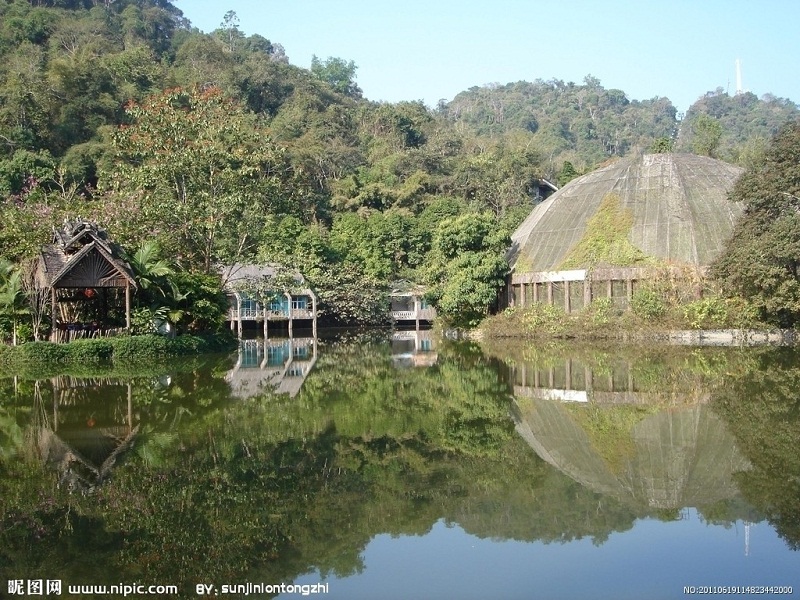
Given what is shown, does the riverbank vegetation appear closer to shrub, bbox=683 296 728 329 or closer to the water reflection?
shrub, bbox=683 296 728 329

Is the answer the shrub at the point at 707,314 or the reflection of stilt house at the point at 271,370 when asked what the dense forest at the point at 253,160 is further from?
the shrub at the point at 707,314

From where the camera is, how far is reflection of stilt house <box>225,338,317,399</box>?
19.5m

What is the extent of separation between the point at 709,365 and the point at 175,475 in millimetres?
17609

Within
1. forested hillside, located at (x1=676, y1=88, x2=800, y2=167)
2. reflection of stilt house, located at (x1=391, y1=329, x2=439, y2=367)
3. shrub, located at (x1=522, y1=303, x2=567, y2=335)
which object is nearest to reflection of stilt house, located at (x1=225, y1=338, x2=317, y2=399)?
reflection of stilt house, located at (x1=391, y1=329, x2=439, y2=367)

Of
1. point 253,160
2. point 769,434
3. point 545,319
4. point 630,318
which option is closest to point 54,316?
point 253,160

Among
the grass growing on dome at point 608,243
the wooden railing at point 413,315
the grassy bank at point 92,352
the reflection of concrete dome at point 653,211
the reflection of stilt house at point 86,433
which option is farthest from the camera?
the wooden railing at point 413,315

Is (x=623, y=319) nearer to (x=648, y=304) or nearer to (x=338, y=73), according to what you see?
(x=648, y=304)

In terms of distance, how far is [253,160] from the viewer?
3547 cm

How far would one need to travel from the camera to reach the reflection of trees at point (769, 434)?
8.29m

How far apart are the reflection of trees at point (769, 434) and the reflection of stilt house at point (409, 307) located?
1419 inches

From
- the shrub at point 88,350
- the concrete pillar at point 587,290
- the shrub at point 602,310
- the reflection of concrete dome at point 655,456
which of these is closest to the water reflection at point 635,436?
the reflection of concrete dome at point 655,456

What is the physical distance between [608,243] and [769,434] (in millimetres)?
29402

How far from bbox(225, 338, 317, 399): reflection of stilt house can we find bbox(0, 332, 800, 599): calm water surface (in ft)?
3.68

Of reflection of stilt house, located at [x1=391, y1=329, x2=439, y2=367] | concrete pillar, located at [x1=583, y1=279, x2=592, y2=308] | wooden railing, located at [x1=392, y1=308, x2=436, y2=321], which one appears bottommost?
reflection of stilt house, located at [x1=391, y1=329, x2=439, y2=367]
